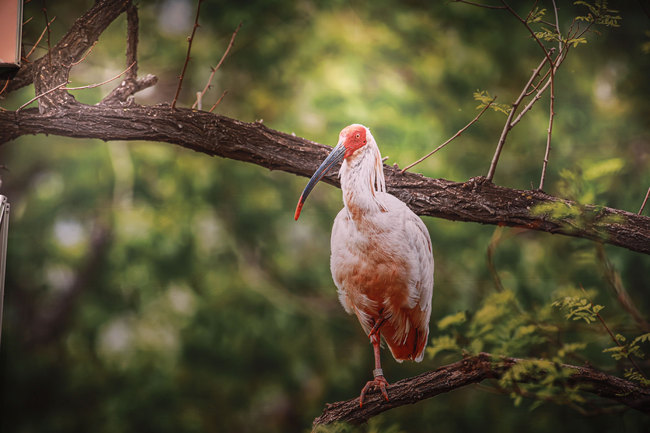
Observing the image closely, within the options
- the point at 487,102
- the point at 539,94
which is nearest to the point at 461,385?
the point at 487,102

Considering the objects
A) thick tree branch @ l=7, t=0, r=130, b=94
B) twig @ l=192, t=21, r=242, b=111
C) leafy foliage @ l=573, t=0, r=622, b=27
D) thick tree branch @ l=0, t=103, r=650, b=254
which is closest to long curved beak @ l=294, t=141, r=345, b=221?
thick tree branch @ l=0, t=103, r=650, b=254

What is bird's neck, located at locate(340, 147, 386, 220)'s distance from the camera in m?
2.46

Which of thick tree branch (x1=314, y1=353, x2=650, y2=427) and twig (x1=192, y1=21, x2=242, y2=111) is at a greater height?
twig (x1=192, y1=21, x2=242, y2=111)

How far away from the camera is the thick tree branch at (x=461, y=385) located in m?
2.48

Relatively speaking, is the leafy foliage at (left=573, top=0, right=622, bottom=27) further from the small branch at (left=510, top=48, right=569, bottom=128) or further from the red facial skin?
the red facial skin

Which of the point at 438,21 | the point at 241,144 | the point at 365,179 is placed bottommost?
the point at 365,179

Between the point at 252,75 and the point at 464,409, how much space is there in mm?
1976

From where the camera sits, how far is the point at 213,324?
8.59 feet

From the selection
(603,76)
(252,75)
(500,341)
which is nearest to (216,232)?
(252,75)

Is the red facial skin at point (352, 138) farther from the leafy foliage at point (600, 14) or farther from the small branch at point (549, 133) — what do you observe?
the leafy foliage at point (600, 14)

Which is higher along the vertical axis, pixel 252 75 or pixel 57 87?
pixel 57 87

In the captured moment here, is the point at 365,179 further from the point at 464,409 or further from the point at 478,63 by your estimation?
the point at 464,409

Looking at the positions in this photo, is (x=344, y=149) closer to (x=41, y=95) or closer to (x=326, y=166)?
(x=326, y=166)

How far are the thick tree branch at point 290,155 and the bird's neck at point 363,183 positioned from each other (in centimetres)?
12
